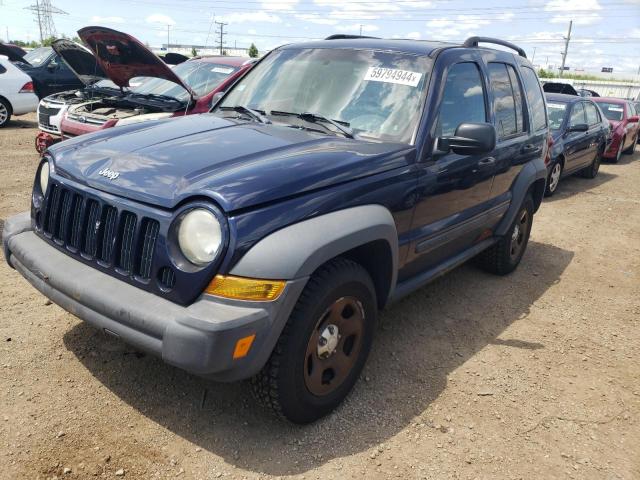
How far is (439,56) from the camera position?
3.48 meters

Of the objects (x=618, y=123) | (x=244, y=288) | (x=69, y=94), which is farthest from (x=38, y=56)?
(x=244, y=288)

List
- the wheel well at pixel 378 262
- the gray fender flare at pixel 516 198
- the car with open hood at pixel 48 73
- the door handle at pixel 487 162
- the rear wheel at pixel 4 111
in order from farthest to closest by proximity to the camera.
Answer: the car with open hood at pixel 48 73 < the rear wheel at pixel 4 111 < the gray fender flare at pixel 516 198 < the door handle at pixel 487 162 < the wheel well at pixel 378 262

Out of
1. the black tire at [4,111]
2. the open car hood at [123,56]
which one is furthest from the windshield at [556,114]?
the black tire at [4,111]

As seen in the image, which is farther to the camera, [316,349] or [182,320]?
[316,349]

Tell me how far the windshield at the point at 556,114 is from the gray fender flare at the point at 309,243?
7.30m

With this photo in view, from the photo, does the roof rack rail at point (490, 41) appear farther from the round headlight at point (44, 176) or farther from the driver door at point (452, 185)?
the round headlight at point (44, 176)

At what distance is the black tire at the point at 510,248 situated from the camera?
489 centimetres

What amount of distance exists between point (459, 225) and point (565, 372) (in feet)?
3.85

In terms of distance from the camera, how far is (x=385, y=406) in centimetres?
302

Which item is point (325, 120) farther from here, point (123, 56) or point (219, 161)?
point (123, 56)

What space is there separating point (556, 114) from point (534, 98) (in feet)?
15.4

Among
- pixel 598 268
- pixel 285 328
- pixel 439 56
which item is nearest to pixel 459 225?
pixel 439 56

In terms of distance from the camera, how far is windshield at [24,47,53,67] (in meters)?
13.8

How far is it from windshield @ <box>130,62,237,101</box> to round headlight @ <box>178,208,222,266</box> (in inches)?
206
